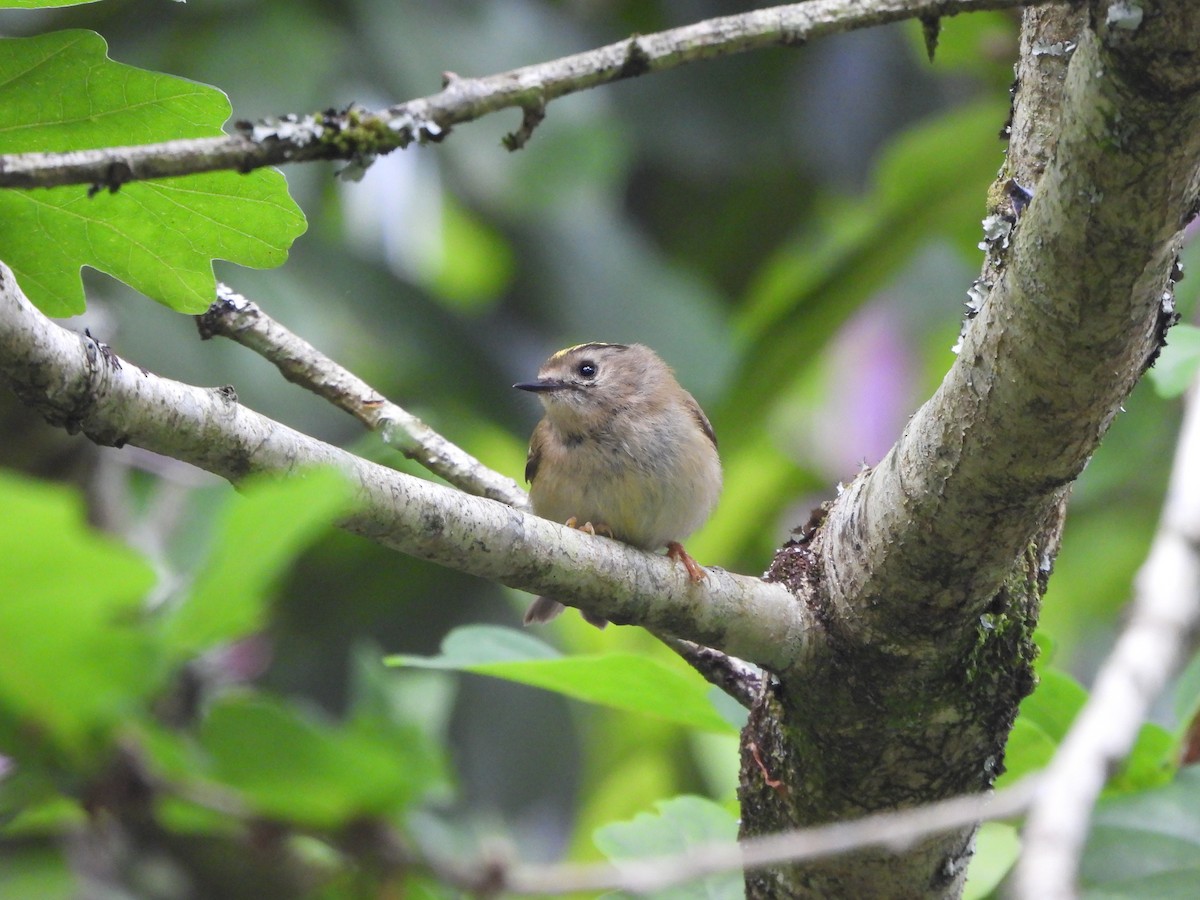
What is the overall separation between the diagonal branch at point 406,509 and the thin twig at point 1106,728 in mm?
966

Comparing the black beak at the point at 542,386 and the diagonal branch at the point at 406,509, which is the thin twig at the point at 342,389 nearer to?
the diagonal branch at the point at 406,509

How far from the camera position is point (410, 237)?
9227 mm

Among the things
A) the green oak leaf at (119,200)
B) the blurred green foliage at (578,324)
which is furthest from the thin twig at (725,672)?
the green oak leaf at (119,200)

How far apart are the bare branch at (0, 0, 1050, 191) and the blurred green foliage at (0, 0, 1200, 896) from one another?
1404 millimetres

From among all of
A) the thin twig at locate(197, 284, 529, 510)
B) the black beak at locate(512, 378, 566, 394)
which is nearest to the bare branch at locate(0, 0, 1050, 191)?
the thin twig at locate(197, 284, 529, 510)

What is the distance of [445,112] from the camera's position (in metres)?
1.74

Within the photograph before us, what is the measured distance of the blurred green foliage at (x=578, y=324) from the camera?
4.57 meters

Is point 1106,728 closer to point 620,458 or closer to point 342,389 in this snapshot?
point 342,389

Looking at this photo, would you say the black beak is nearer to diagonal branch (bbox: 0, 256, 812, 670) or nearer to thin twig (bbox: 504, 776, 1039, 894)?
diagonal branch (bbox: 0, 256, 812, 670)

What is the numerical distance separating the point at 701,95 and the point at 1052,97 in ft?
16.5

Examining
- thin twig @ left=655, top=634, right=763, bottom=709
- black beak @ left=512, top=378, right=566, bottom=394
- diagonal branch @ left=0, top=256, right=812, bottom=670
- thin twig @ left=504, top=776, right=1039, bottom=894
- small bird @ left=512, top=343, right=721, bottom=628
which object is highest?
black beak @ left=512, top=378, right=566, bottom=394

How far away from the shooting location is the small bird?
442 centimetres

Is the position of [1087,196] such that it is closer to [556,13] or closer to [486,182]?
[486,182]

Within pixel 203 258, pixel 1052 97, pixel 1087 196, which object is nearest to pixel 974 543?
pixel 1087 196
